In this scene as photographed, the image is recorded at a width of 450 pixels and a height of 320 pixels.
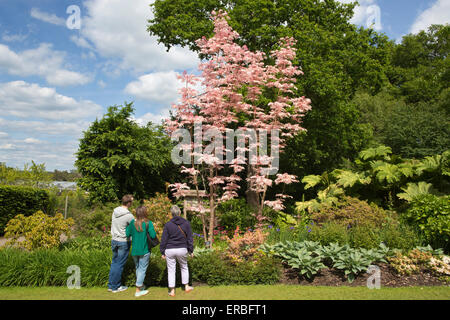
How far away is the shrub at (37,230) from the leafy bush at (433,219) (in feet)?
28.8

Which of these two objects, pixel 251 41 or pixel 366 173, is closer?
pixel 366 173

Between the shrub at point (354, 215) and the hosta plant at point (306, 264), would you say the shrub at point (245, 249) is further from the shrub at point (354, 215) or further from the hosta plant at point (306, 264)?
the shrub at point (354, 215)

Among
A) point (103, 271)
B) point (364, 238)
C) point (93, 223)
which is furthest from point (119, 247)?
point (364, 238)

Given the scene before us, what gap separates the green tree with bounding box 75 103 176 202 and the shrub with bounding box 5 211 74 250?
13.4 feet

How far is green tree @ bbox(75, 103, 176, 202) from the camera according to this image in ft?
39.1

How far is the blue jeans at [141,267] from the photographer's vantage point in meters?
5.69

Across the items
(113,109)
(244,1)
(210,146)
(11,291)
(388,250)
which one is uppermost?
(244,1)

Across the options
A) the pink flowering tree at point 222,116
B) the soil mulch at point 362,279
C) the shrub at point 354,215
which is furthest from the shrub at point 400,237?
the pink flowering tree at point 222,116

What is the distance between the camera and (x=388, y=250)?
22.2ft

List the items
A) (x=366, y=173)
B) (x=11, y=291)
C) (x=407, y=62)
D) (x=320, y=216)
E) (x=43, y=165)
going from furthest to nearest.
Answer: (x=407, y=62) → (x=43, y=165) → (x=366, y=173) → (x=320, y=216) → (x=11, y=291)
